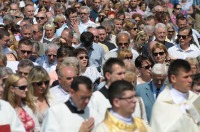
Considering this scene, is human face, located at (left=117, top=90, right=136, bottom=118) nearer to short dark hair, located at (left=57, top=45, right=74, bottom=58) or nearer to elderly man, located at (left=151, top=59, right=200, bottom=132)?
elderly man, located at (left=151, top=59, right=200, bottom=132)

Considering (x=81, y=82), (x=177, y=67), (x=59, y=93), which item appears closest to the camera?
(x=81, y=82)

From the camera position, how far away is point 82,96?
328 inches

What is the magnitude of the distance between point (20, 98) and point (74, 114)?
3.40ft

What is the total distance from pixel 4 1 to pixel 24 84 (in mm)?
12588

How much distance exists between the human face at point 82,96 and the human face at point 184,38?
5.91m

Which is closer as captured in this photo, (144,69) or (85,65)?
(144,69)

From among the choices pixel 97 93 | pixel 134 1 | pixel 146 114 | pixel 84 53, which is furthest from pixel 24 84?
pixel 134 1

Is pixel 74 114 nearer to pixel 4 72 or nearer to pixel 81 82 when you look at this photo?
pixel 81 82

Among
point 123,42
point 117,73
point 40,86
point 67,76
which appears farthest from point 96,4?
point 117,73

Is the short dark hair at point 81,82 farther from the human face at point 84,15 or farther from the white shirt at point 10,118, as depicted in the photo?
the human face at point 84,15

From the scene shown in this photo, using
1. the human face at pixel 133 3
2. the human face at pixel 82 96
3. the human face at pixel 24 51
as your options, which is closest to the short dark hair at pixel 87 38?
the human face at pixel 24 51

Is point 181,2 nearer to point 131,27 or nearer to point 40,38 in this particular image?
point 131,27

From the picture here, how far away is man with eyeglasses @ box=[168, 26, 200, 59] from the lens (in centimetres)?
1405

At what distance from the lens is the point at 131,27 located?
1623 centimetres
